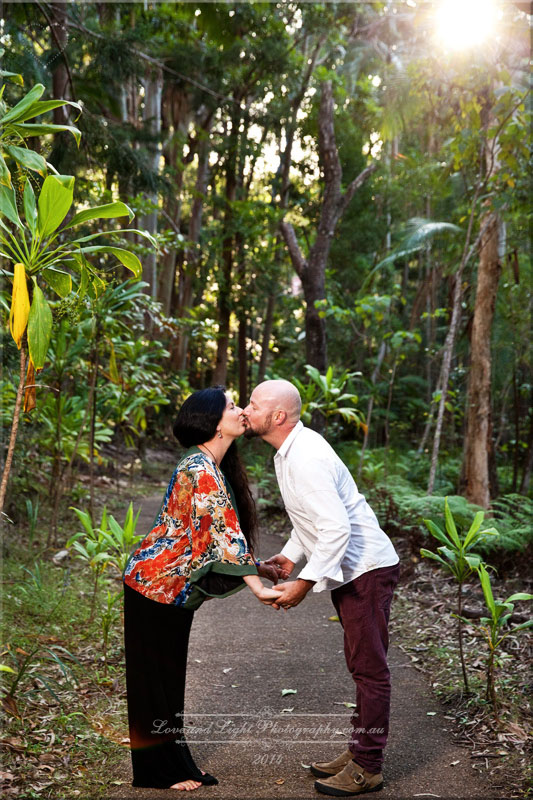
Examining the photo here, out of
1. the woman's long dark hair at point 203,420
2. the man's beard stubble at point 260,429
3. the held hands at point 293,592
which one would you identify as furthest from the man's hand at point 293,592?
the man's beard stubble at point 260,429

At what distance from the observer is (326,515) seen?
2.83 metres

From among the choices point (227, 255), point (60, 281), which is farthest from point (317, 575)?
point (227, 255)

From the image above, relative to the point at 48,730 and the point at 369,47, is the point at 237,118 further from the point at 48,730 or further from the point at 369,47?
the point at 48,730

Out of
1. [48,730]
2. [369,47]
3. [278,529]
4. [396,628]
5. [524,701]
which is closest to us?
[48,730]

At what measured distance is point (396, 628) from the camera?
5371mm

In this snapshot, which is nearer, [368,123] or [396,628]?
[396,628]

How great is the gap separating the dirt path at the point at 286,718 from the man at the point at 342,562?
0.19 metres

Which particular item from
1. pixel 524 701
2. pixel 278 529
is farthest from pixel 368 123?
pixel 524 701

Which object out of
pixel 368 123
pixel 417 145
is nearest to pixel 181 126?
pixel 368 123

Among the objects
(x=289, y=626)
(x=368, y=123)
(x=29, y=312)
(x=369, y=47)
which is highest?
(x=369, y=47)

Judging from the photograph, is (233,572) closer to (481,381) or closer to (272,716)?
(272,716)

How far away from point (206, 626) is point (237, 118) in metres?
13.7

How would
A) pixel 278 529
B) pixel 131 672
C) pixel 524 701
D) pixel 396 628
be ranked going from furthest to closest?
pixel 278 529 → pixel 396 628 → pixel 524 701 → pixel 131 672

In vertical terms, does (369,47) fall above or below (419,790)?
above
